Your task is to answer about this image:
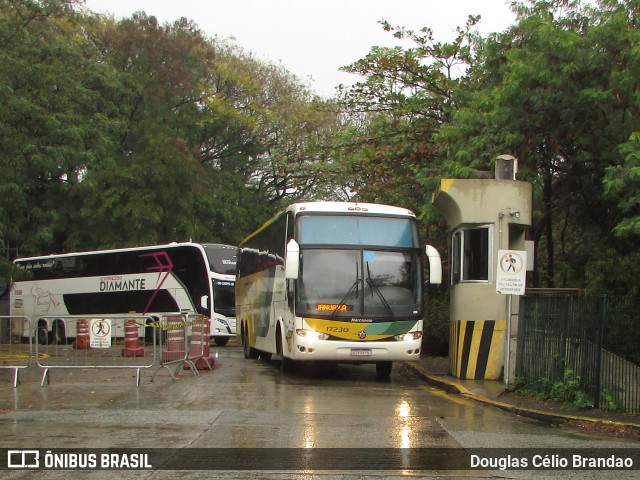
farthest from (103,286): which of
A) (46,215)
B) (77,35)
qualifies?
(77,35)

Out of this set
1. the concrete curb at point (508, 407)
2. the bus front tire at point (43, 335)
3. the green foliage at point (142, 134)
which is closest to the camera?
the concrete curb at point (508, 407)

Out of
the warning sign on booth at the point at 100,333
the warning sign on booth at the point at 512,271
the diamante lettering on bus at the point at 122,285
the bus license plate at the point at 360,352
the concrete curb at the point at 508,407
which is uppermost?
the warning sign on booth at the point at 512,271

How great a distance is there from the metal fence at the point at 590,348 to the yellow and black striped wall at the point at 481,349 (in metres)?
1.83

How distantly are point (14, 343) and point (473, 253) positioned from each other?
31.0 feet

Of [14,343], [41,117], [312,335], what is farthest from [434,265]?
[41,117]

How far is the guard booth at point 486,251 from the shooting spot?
594 inches

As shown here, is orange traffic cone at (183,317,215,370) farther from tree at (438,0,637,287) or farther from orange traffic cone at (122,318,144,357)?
tree at (438,0,637,287)

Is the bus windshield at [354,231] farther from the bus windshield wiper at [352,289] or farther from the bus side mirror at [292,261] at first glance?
the bus side mirror at [292,261]

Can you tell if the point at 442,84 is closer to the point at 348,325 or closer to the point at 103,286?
the point at 348,325

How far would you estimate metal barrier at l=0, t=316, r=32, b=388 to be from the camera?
1584 cm

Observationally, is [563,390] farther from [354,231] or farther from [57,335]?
[57,335]

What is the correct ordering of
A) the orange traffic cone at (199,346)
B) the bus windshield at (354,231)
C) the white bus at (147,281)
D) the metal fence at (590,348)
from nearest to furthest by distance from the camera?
the metal fence at (590,348) → the bus windshield at (354,231) → the orange traffic cone at (199,346) → the white bus at (147,281)

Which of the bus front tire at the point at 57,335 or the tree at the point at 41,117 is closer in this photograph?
the bus front tire at the point at 57,335

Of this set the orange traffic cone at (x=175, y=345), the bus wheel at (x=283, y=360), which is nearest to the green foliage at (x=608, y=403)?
the bus wheel at (x=283, y=360)
